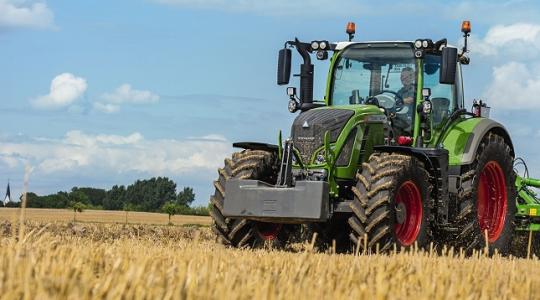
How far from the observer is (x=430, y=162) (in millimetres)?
11438

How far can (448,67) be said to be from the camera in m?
11.4

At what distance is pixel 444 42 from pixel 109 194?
229 feet

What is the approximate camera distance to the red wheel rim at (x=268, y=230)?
1163 cm

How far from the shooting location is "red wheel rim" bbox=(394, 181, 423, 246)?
35.9 ft

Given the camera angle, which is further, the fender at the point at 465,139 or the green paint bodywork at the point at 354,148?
the fender at the point at 465,139

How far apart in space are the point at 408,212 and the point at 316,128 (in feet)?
4.79

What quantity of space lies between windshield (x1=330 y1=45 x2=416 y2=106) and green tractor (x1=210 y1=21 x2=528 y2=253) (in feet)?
0.05

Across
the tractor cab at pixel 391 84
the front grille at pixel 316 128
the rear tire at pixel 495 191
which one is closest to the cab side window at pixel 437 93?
the tractor cab at pixel 391 84

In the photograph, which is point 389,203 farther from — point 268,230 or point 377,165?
point 268,230

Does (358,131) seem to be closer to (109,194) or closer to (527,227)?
(527,227)

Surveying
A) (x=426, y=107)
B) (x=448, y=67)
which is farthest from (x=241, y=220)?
(x=448, y=67)

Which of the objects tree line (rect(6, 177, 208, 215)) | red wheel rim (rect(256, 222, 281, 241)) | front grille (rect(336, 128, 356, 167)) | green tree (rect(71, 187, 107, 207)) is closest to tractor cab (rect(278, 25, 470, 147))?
front grille (rect(336, 128, 356, 167))

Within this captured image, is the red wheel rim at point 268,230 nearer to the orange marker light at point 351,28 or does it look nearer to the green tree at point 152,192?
the orange marker light at point 351,28

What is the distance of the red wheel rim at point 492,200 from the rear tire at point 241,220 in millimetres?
3247
